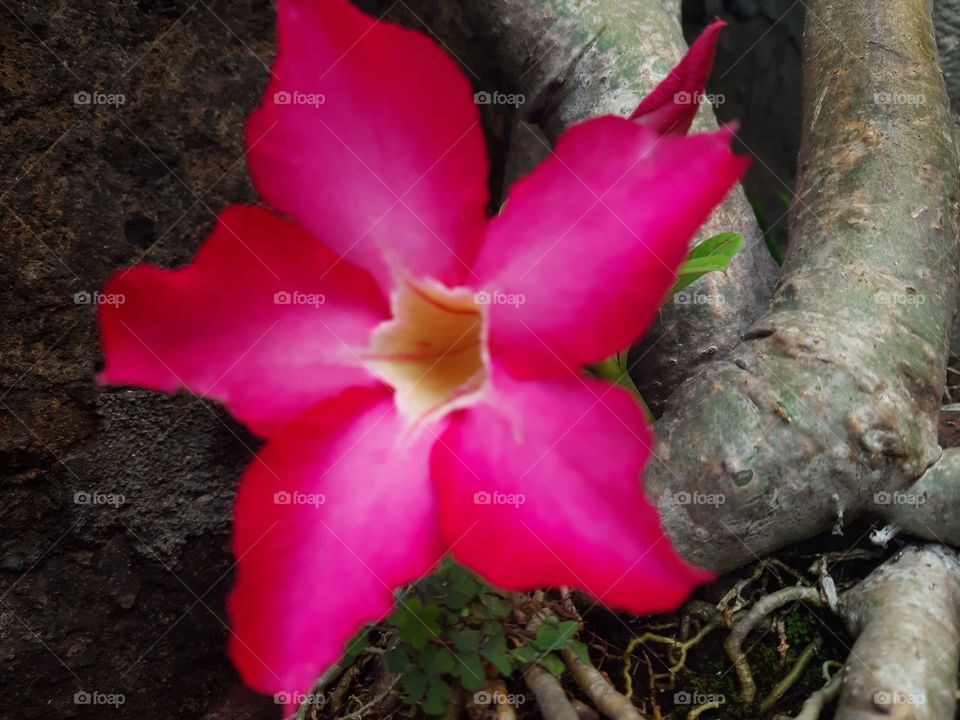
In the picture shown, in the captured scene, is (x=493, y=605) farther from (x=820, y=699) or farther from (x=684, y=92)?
(x=684, y=92)

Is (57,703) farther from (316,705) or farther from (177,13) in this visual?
(177,13)

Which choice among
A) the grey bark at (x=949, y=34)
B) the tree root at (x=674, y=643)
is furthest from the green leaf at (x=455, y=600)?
the grey bark at (x=949, y=34)

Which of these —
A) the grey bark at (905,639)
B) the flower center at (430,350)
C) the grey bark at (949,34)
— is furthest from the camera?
the grey bark at (949,34)

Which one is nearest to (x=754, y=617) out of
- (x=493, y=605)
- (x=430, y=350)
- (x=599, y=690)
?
(x=599, y=690)

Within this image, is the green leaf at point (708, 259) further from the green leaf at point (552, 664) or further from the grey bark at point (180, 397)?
the green leaf at point (552, 664)

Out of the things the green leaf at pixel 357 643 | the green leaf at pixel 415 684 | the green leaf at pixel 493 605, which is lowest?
the green leaf at pixel 357 643

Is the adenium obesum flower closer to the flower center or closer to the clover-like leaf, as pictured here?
the flower center

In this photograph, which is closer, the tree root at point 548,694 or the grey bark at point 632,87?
the tree root at point 548,694
